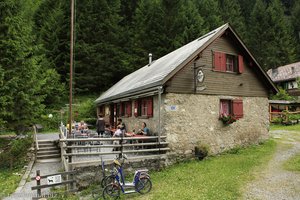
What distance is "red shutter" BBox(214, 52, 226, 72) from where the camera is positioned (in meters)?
12.9

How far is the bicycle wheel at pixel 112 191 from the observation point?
7430mm

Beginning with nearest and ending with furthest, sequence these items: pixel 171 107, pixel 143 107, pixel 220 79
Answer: pixel 171 107 → pixel 220 79 → pixel 143 107

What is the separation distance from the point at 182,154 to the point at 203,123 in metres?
A: 1.99

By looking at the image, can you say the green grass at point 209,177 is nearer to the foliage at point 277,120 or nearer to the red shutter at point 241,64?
the red shutter at point 241,64

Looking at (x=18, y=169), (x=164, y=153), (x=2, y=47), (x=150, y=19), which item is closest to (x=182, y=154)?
(x=164, y=153)

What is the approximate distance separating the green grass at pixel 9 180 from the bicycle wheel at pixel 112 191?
408 cm

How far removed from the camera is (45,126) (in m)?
24.6

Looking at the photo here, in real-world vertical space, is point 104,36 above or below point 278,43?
below

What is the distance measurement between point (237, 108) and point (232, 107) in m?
0.30

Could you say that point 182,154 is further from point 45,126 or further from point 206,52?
point 45,126

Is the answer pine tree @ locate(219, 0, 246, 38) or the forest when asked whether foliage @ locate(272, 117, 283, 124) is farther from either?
pine tree @ locate(219, 0, 246, 38)

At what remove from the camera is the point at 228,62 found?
1383cm

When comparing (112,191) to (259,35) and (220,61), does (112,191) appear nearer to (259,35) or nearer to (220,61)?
(220,61)

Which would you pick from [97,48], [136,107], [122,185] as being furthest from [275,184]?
[97,48]
